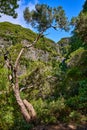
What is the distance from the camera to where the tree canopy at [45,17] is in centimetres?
2120

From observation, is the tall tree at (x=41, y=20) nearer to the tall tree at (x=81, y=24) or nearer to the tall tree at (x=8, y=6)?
the tall tree at (x=81, y=24)

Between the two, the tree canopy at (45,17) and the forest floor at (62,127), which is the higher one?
the tree canopy at (45,17)

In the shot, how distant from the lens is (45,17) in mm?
21438

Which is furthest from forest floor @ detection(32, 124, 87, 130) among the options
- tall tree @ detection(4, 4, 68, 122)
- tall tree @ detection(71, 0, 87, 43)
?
tall tree @ detection(71, 0, 87, 43)

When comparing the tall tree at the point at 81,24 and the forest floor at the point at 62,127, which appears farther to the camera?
the tall tree at the point at 81,24

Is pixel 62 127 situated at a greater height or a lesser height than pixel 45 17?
lesser

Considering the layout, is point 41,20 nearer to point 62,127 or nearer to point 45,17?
point 45,17

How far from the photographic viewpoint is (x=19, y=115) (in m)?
19.8

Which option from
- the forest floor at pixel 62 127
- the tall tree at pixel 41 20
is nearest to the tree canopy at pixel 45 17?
the tall tree at pixel 41 20

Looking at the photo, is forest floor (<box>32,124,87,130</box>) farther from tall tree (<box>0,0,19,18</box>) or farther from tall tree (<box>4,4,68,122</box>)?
tall tree (<box>0,0,19,18</box>)

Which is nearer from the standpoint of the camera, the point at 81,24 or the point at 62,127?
the point at 62,127

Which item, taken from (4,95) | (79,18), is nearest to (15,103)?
(4,95)

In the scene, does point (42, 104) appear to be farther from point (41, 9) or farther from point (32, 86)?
point (41, 9)

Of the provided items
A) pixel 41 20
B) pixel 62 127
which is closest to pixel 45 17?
pixel 41 20
